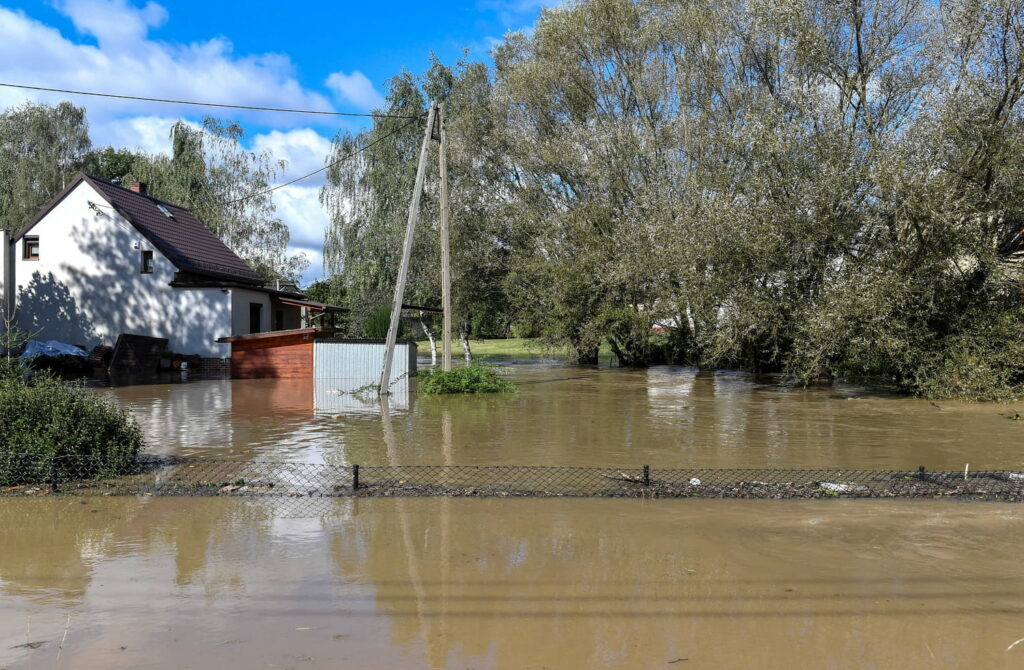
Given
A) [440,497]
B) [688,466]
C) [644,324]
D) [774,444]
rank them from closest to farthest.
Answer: [440,497]
[688,466]
[774,444]
[644,324]

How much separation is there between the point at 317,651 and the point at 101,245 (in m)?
30.7

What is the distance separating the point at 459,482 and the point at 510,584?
329 cm

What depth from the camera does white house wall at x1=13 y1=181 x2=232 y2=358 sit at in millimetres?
30031

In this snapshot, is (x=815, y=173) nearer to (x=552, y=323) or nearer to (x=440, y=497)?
(x=552, y=323)

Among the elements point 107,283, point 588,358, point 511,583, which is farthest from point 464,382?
point 107,283

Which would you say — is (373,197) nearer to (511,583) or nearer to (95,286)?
(95,286)

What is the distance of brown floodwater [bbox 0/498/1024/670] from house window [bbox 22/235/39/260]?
89.6 ft

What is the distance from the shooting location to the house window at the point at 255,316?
32.2m

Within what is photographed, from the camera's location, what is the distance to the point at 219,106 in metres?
19.8

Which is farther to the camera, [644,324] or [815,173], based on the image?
[644,324]

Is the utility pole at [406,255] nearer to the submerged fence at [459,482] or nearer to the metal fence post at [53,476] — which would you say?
the submerged fence at [459,482]

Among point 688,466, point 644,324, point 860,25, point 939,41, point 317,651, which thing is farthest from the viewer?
point 644,324

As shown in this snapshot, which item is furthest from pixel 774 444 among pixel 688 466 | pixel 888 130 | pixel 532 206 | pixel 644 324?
pixel 532 206

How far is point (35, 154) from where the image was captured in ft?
146
